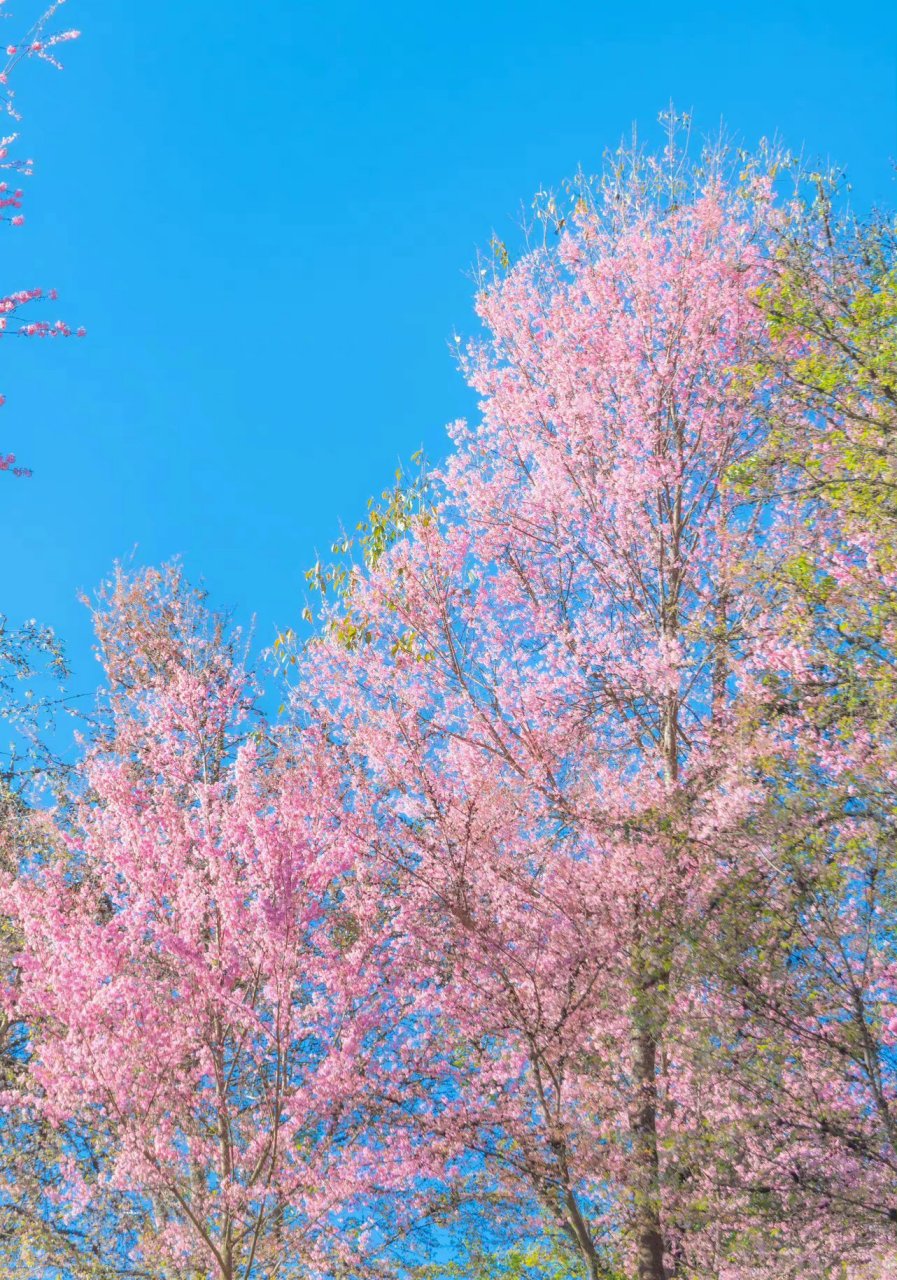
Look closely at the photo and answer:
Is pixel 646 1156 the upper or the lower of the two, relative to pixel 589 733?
lower

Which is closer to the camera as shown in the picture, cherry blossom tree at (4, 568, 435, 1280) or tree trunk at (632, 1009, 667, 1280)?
cherry blossom tree at (4, 568, 435, 1280)

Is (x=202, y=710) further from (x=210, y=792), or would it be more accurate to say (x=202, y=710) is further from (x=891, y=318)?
(x=891, y=318)

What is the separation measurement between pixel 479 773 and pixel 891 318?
19.3ft

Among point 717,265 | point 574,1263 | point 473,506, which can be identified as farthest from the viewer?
point 473,506

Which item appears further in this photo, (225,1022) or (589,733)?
(589,733)

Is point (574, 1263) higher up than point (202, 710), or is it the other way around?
point (202, 710)

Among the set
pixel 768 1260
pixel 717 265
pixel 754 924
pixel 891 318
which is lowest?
pixel 768 1260

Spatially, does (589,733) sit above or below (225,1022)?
above

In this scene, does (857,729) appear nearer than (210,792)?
Yes

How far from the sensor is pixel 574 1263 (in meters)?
11.5

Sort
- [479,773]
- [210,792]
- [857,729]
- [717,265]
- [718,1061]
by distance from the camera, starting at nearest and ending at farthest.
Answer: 1. [718,1061]
2. [857,729]
3. [210,792]
4. [479,773]
5. [717,265]

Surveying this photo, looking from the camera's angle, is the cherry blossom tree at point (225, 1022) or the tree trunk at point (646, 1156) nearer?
the cherry blossom tree at point (225, 1022)

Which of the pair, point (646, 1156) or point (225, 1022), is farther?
point (646, 1156)

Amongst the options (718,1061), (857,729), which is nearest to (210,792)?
(718,1061)
